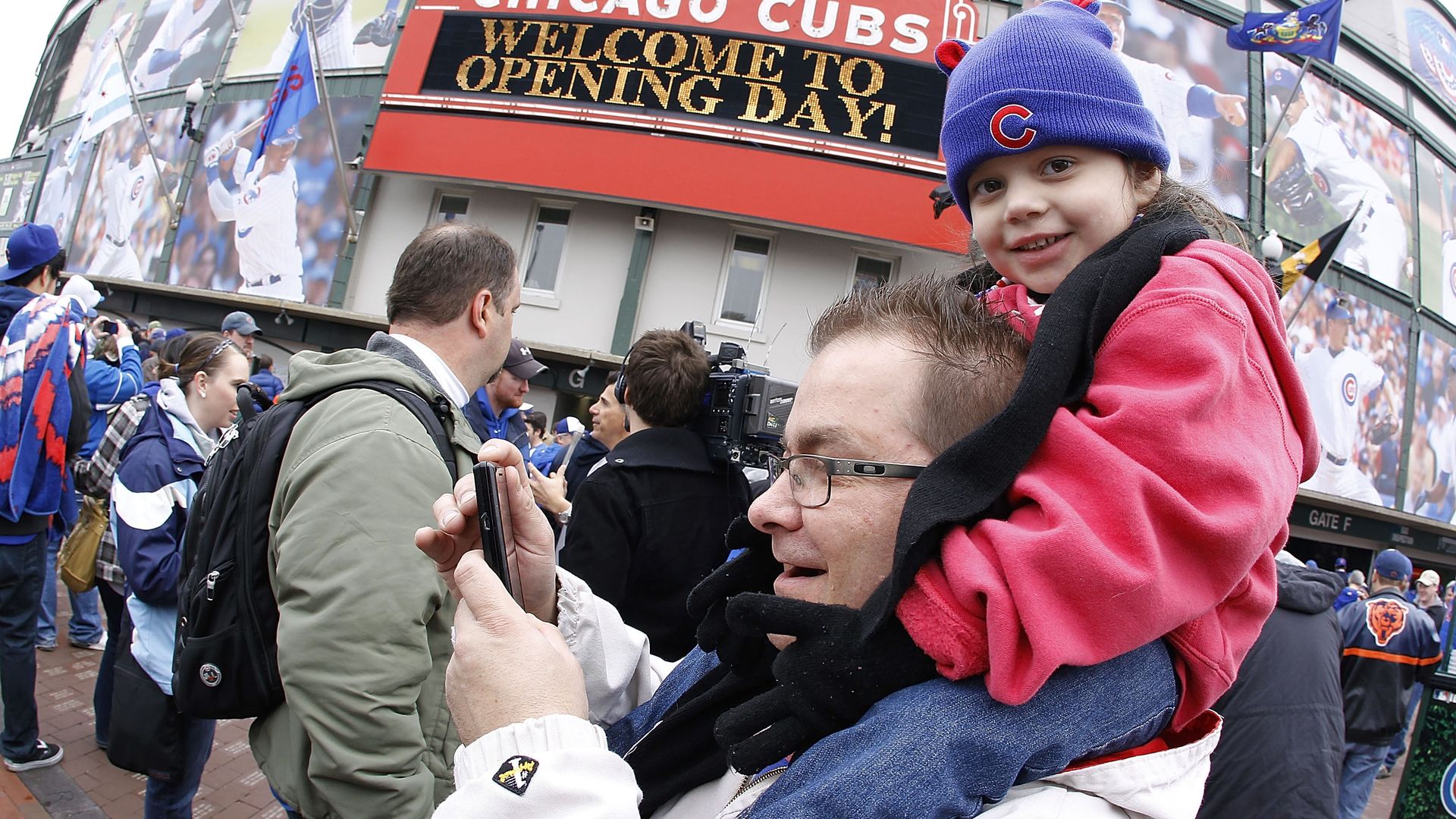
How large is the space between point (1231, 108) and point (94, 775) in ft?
62.5

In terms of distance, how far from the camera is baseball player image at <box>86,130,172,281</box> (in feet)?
62.2

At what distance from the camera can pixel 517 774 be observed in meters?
1.01

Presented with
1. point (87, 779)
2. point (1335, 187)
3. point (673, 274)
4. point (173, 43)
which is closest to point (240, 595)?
point (87, 779)

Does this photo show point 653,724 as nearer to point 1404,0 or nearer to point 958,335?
point 958,335

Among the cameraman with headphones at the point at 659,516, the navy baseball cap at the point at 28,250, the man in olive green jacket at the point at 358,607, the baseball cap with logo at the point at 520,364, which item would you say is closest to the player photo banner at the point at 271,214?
the navy baseball cap at the point at 28,250

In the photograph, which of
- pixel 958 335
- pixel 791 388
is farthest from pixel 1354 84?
pixel 958 335

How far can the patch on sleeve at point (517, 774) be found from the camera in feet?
3.27

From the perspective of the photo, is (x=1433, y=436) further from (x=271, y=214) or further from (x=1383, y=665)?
(x=271, y=214)

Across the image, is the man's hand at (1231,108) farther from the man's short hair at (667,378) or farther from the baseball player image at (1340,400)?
the man's short hair at (667,378)

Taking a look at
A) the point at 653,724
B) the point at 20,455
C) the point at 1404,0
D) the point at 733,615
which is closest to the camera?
the point at 733,615

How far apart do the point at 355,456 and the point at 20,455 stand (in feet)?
10.7

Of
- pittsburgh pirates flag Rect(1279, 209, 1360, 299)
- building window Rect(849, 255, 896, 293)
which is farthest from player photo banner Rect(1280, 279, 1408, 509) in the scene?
building window Rect(849, 255, 896, 293)

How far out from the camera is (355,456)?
6.13ft

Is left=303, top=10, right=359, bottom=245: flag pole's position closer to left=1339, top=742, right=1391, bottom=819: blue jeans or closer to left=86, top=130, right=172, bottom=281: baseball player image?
left=86, top=130, right=172, bottom=281: baseball player image
